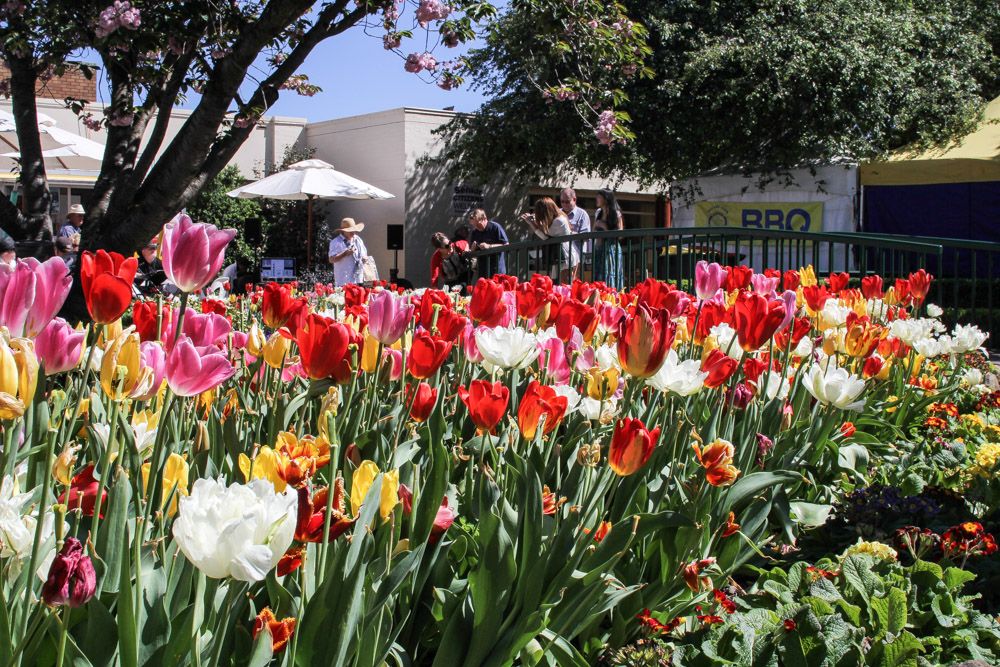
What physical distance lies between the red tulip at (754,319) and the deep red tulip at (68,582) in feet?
4.74

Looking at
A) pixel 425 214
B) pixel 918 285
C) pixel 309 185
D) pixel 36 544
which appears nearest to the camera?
pixel 36 544

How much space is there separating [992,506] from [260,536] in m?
2.25

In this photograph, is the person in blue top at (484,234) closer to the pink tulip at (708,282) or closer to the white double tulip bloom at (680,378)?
the pink tulip at (708,282)

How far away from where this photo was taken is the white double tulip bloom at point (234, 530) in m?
0.81

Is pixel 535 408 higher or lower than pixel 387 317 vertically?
lower

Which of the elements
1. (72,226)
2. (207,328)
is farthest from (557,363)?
(72,226)

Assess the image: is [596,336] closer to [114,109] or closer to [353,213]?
[114,109]

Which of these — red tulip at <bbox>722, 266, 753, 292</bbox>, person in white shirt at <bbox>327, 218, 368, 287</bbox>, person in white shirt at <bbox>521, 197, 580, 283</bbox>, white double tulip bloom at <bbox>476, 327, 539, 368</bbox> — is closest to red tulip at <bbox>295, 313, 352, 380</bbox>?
white double tulip bloom at <bbox>476, 327, 539, 368</bbox>

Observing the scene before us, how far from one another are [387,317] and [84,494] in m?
0.64

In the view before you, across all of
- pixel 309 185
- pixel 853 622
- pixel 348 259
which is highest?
pixel 309 185

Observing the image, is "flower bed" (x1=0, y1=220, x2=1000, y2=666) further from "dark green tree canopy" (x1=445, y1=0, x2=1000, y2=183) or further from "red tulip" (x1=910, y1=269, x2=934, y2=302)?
"dark green tree canopy" (x1=445, y1=0, x2=1000, y2=183)

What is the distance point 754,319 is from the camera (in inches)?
74.7

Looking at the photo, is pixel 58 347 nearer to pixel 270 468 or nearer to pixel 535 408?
pixel 270 468

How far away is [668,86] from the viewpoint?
55.2ft
